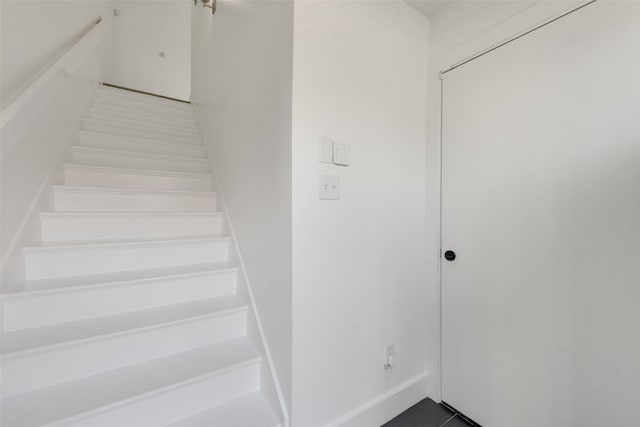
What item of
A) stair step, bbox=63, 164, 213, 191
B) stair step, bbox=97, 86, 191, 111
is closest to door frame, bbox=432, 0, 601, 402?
stair step, bbox=63, 164, 213, 191

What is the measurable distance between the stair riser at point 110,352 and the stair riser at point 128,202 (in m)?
0.98

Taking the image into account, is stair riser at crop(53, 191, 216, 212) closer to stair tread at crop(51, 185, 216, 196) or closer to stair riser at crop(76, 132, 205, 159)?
stair tread at crop(51, 185, 216, 196)

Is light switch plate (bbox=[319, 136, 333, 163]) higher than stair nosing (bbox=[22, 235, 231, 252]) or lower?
higher

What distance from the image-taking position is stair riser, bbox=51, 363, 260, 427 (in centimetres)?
103

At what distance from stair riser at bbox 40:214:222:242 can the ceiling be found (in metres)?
1.86

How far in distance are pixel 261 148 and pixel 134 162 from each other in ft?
4.81

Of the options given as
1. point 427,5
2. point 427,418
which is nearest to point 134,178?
point 427,5

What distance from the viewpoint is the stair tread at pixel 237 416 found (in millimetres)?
1165

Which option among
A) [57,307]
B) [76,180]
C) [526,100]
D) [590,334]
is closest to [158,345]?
[57,307]

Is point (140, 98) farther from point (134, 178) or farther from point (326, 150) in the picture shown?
point (326, 150)

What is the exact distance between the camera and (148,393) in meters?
1.09

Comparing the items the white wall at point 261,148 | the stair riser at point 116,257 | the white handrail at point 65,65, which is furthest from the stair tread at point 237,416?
the white handrail at point 65,65

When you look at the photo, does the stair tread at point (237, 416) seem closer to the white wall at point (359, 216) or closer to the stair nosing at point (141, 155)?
the white wall at point (359, 216)

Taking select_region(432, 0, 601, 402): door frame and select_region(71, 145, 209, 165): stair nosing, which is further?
select_region(71, 145, 209, 165): stair nosing
